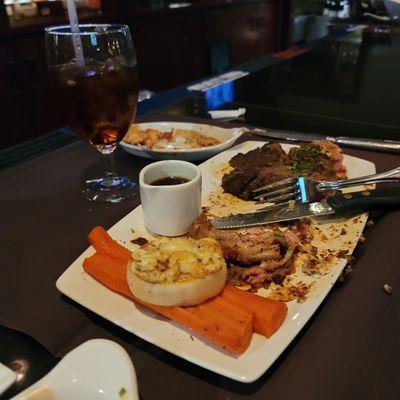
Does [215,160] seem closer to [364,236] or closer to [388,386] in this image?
[364,236]

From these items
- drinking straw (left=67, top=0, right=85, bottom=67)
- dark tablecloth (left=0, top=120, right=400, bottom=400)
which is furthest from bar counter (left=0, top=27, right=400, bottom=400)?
drinking straw (left=67, top=0, right=85, bottom=67)

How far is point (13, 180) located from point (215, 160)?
0.67 metres

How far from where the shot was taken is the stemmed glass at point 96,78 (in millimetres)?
1194

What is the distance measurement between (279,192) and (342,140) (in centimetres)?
52

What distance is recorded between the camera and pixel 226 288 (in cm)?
84

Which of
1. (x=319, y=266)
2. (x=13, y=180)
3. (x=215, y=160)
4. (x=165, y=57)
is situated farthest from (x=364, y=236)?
(x=165, y=57)

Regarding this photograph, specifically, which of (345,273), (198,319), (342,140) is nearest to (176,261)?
(198,319)

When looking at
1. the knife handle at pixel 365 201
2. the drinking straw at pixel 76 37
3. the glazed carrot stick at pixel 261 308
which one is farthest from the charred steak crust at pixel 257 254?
the drinking straw at pixel 76 37

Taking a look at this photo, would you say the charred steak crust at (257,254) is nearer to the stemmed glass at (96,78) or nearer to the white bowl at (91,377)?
the white bowl at (91,377)

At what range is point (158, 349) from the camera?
0.77m

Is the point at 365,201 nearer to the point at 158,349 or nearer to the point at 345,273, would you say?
the point at 345,273

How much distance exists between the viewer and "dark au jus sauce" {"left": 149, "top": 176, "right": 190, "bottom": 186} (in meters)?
1.16

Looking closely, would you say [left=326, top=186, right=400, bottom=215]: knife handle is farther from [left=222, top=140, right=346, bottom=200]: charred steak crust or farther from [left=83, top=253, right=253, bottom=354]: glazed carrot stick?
[left=83, top=253, right=253, bottom=354]: glazed carrot stick

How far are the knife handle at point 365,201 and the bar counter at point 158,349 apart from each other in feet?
0.14
